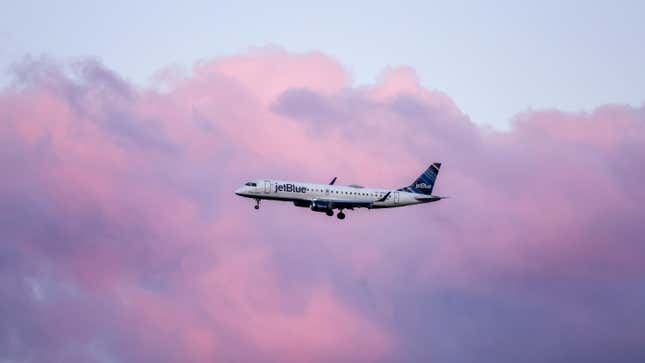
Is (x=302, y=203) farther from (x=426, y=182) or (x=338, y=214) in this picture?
(x=426, y=182)

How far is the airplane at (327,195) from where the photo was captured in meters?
140

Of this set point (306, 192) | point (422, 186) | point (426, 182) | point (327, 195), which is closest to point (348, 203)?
point (327, 195)

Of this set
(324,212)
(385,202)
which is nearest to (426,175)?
(385,202)

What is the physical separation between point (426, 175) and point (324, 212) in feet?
69.2

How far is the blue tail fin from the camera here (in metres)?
155

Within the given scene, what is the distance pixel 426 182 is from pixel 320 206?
22.5 m

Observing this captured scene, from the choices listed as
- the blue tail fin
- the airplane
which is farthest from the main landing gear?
the blue tail fin

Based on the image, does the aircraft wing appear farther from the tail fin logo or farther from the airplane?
the tail fin logo

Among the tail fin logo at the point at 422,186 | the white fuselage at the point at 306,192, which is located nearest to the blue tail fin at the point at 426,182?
the tail fin logo at the point at 422,186

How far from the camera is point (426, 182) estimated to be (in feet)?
513

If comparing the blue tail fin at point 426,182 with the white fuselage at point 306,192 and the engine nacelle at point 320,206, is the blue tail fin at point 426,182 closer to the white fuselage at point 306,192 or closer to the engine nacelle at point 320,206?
the white fuselage at point 306,192

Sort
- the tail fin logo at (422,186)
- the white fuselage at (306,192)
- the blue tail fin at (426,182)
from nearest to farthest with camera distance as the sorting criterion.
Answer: the white fuselage at (306,192), the blue tail fin at (426,182), the tail fin logo at (422,186)

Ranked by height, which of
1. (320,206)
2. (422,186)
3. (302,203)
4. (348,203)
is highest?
(422,186)

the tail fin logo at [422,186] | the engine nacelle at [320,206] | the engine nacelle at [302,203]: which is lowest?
the engine nacelle at [320,206]
